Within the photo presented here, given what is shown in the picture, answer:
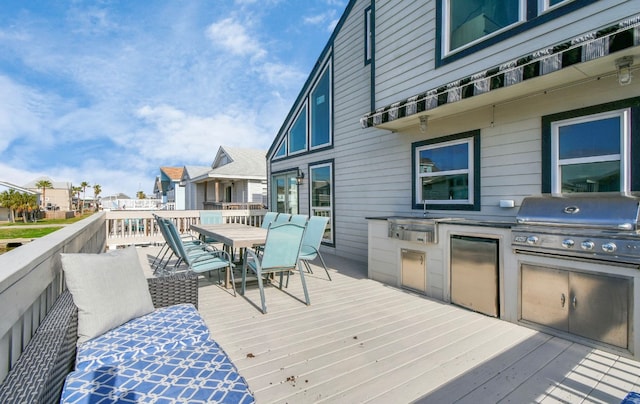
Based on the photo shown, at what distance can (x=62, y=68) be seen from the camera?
17.3 metres

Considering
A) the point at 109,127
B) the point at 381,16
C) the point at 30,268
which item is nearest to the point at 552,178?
the point at 381,16

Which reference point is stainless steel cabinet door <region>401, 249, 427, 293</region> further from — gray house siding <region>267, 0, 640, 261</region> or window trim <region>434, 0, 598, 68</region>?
window trim <region>434, 0, 598, 68</region>

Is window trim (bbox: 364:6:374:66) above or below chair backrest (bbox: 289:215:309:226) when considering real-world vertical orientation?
above

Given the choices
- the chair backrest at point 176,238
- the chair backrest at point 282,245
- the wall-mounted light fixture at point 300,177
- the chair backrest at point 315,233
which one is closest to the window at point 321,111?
the wall-mounted light fixture at point 300,177

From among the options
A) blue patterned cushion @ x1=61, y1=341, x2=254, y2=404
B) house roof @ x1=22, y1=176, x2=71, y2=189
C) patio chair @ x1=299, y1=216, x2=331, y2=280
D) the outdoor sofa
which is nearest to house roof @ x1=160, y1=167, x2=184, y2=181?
patio chair @ x1=299, y1=216, x2=331, y2=280

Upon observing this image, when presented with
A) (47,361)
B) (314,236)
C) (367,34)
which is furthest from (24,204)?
(47,361)

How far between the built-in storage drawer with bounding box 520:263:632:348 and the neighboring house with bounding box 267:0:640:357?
0.06 meters

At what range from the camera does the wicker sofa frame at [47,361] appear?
1088mm

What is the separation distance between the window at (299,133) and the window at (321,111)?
1.12 ft

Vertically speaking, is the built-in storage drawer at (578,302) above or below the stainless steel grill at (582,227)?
below

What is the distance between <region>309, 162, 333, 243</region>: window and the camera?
6832mm

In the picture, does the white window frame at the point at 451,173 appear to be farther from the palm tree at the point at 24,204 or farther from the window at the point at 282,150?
the palm tree at the point at 24,204

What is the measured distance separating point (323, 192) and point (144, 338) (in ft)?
18.4

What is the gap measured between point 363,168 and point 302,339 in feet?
12.9
